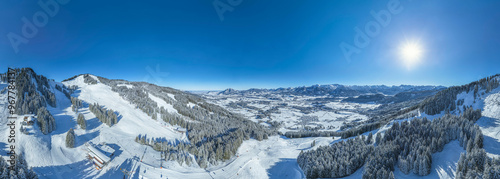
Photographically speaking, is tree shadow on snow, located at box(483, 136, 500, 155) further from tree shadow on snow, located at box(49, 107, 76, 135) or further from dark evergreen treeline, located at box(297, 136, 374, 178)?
tree shadow on snow, located at box(49, 107, 76, 135)

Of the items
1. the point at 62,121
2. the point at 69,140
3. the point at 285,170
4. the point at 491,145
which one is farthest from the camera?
the point at 285,170

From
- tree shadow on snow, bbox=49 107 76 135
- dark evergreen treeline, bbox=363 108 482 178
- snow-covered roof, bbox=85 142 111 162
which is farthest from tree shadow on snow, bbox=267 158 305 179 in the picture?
tree shadow on snow, bbox=49 107 76 135

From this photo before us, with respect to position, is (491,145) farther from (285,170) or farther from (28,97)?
(28,97)

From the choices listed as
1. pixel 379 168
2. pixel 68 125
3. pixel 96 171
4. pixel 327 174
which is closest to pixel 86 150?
pixel 96 171

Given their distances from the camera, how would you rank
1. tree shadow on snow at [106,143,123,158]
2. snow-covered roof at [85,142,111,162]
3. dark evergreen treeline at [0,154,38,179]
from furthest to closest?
tree shadow on snow at [106,143,123,158] < snow-covered roof at [85,142,111,162] < dark evergreen treeline at [0,154,38,179]

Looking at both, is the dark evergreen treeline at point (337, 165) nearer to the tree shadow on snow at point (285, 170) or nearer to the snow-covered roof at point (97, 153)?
the tree shadow on snow at point (285, 170)

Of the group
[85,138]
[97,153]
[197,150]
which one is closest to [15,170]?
[97,153]

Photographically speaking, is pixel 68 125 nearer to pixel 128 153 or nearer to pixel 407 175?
pixel 128 153

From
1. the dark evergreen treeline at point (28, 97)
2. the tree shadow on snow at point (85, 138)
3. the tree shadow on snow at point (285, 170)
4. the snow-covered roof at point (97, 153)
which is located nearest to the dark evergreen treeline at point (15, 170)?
the snow-covered roof at point (97, 153)
